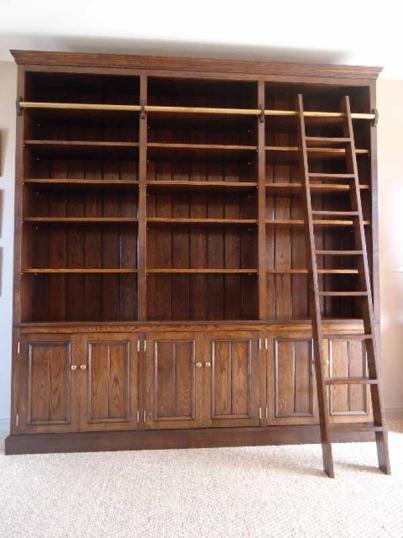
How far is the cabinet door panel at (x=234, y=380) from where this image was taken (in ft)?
8.77

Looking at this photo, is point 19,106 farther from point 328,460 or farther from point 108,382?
point 328,460

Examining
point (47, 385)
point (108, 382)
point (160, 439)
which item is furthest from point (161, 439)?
point (47, 385)

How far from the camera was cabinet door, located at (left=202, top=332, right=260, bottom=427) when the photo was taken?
2670mm

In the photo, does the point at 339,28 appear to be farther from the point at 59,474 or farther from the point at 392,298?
the point at 59,474

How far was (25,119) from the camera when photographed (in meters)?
2.67

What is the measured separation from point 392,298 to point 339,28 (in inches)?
85.5

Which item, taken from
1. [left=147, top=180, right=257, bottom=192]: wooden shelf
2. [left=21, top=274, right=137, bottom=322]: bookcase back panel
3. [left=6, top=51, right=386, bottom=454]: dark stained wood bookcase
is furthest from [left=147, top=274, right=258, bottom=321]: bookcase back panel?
[left=147, top=180, right=257, bottom=192]: wooden shelf

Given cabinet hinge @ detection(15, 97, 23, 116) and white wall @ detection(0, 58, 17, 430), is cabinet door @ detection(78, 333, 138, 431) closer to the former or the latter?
white wall @ detection(0, 58, 17, 430)

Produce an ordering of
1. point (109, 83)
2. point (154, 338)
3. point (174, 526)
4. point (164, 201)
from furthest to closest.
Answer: point (164, 201) → point (109, 83) → point (154, 338) → point (174, 526)

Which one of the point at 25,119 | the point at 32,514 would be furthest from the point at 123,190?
the point at 32,514

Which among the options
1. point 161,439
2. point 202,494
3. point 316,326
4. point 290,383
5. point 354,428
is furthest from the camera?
point 290,383

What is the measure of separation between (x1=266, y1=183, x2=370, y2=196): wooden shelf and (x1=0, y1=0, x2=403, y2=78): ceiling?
3.46 ft

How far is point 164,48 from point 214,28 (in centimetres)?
43

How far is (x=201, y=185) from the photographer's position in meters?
2.78
